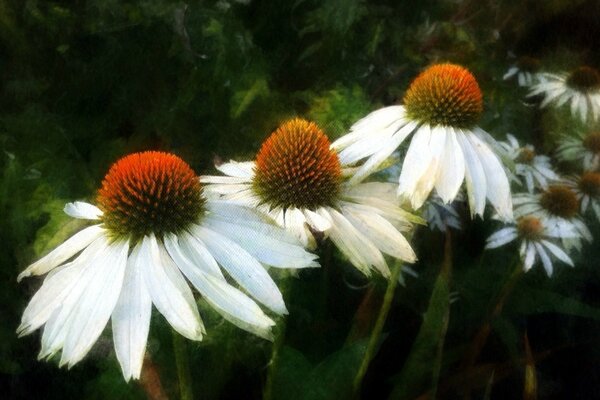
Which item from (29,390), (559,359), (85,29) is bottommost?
(559,359)

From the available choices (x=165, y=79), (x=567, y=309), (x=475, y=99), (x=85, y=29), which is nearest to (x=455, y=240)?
(x=567, y=309)

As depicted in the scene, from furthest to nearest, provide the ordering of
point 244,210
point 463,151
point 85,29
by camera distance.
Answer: point 85,29, point 463,151, point 244,210

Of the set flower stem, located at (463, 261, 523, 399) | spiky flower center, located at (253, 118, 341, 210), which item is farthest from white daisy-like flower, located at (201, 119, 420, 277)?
flower stem, located at (463, 261, 523, 399)

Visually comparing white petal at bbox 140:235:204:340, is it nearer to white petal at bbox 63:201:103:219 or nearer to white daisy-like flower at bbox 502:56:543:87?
white petal at bbox 63:201:103:219

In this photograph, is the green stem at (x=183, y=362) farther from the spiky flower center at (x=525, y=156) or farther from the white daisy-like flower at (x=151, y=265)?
the spiky flower center at (x=525, y=156)

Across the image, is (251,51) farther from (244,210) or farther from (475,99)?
(244,210)

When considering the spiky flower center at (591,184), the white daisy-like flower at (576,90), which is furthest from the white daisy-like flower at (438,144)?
the white daisy-like flower at (576,90)

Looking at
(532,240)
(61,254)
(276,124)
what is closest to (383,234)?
(61,254)
